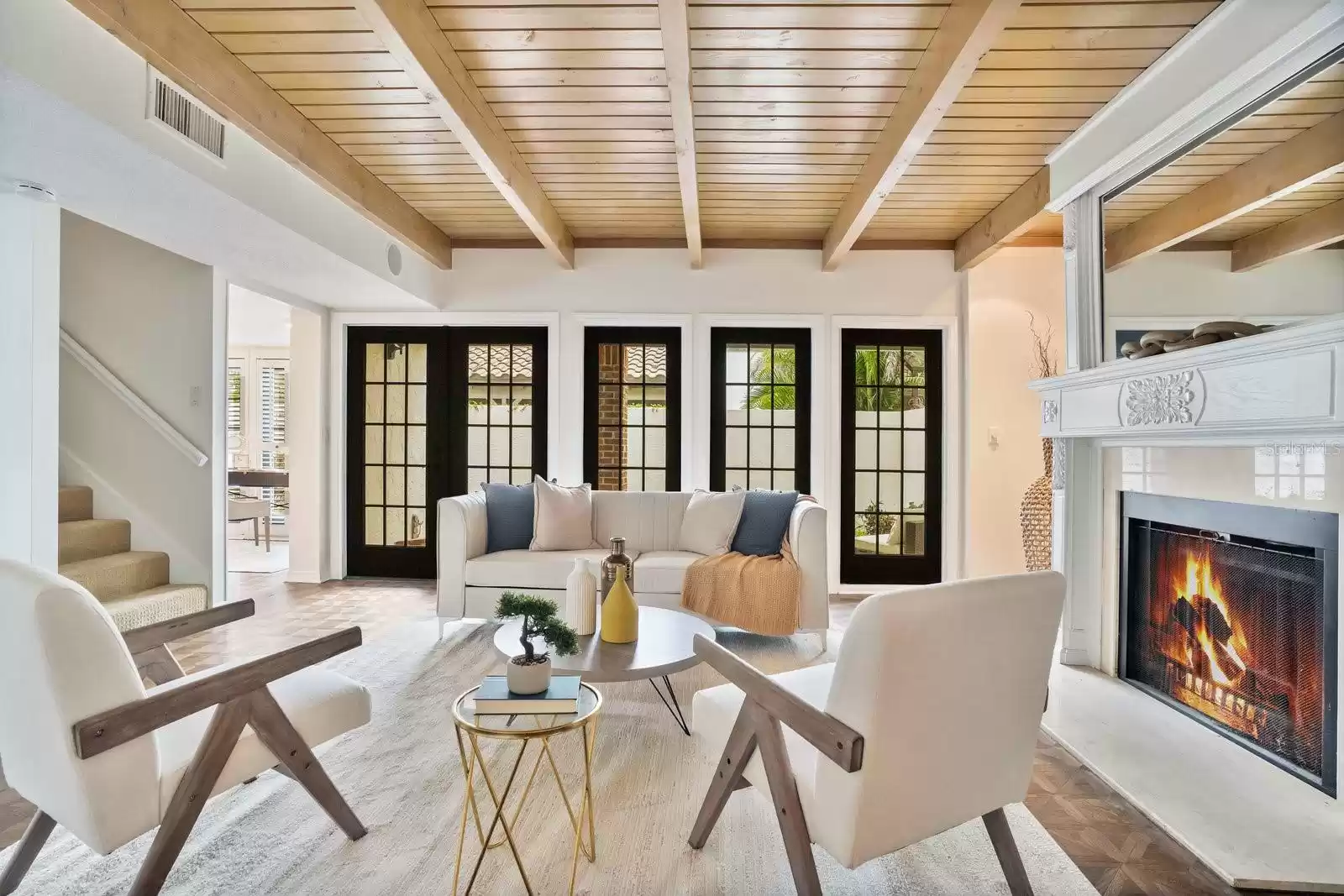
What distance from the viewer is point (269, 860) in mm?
1814

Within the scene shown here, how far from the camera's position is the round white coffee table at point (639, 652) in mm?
2258

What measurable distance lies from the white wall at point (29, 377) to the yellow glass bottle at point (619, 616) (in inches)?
87.6

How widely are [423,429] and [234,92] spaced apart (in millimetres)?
3046

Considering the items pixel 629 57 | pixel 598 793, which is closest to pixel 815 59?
pixel 629 57

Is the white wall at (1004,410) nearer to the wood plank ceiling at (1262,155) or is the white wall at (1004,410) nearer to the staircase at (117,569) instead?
the wood plank ceiling at (1262,155)

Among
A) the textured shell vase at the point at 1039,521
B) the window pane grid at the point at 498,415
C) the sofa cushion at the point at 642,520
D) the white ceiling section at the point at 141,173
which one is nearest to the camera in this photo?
the white ceiling section at the point at 141,173

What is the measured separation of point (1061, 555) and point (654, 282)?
10.7ft

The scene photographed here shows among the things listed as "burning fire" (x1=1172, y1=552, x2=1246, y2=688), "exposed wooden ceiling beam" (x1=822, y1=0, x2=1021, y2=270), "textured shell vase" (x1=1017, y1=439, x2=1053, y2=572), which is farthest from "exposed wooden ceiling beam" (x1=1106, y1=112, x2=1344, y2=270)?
"textured shell vase" (x1=1017, y1=439, x2=1053, y2=572)

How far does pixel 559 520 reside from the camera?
4.22 m

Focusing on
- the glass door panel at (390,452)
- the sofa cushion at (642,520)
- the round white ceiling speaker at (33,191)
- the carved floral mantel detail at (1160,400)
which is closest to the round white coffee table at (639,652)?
the sofa cushion at (642,520)

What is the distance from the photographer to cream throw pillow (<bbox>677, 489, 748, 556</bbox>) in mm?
4090

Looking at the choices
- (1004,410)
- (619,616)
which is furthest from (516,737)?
(1004,410)

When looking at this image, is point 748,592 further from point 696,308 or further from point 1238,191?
point 1238,191

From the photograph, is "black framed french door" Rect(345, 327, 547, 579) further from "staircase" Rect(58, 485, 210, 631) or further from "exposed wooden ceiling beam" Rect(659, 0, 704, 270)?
"exposed wooden ceiling beam" Rect(659, 0, 704, 270)
